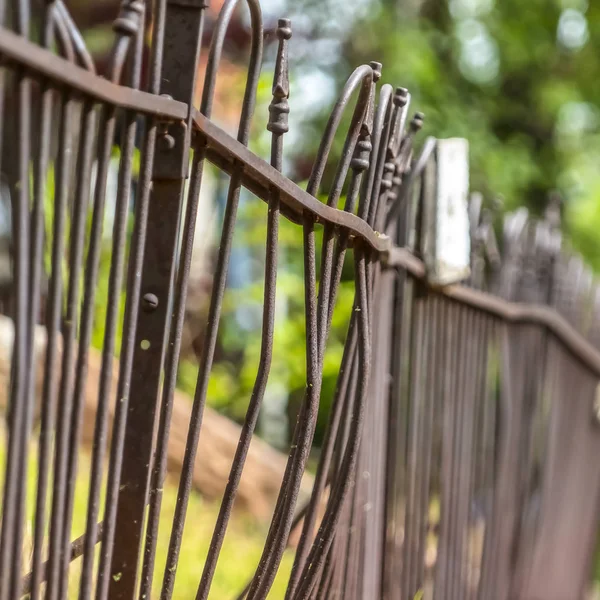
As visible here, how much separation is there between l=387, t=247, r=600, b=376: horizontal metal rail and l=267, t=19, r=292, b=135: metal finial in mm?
753

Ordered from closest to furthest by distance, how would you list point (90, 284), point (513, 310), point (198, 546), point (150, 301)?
1. point (90, 284)
2. point (150, 301)
3. point (513, 310)
4. point (198, 546)

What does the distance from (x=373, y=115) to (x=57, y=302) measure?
0.96 meters

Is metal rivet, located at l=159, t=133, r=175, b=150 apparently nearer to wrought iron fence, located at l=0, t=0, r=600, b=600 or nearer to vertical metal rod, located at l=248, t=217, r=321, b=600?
wrought iron fence, located at l=0, t=0, r=600, b=600

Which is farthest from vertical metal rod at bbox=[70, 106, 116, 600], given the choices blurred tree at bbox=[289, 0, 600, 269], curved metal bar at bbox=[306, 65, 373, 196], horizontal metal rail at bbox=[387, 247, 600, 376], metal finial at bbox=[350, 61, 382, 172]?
blurred tree at bbox=[289, 0, 600, 269]

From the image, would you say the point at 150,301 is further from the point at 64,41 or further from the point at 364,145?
the point at 364,145

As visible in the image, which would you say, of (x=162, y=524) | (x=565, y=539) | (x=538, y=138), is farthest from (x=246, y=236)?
(x=538, y=138)

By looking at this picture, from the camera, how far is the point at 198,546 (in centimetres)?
408

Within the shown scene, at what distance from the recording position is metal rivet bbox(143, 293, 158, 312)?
143 centimetres

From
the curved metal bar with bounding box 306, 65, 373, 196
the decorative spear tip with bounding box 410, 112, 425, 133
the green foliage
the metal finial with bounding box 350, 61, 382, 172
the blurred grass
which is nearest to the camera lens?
the curved metal bar with bounding box 306, 65, 373, 196

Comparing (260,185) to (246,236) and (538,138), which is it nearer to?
(246,236)

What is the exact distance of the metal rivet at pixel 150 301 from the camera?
143cm

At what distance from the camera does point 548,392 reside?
13.7ft

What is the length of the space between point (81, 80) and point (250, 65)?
474 millimetres

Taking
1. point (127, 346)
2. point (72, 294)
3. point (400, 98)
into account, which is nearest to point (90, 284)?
point (72, 294)
